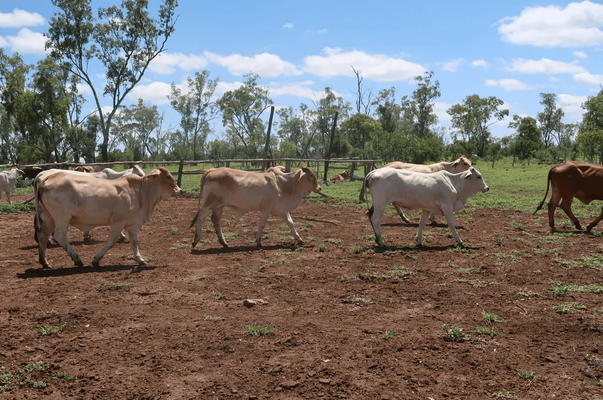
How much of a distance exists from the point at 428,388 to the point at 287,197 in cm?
757

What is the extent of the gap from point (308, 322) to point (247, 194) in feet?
17.9

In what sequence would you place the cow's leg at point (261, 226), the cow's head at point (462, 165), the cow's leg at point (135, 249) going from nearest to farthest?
the cow's leg at point (135, 249)
the cow's leg at point (261, 226)
the cow's head at point (462, 165)

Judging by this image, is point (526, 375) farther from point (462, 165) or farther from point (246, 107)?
point (246, 107)

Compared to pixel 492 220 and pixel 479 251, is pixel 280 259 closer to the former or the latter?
pixel 479 251

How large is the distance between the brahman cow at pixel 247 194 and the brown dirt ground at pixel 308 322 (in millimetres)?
679

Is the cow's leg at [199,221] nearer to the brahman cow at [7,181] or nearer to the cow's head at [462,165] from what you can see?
→ the cow's head at [462,165]

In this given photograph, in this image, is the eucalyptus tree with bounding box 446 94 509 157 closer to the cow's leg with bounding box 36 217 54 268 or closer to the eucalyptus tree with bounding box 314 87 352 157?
the eucalyptus tree with bounding box 314 87 352 157

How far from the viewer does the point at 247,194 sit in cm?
1095

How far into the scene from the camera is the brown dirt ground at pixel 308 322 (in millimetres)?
4336

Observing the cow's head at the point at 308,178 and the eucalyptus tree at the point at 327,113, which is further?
the eucalyptus tree at the point at 327,113

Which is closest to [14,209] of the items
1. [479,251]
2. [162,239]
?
[162,239]

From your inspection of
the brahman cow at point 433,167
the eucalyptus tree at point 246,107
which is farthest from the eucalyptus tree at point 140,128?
the brahman cow at point 433,167

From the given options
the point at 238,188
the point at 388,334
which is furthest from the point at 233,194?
the point at 388,334

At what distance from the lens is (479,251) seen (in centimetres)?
988
